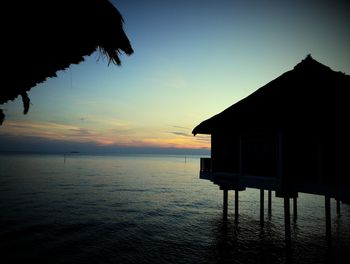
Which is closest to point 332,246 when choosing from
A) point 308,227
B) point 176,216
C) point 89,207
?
point 308,227

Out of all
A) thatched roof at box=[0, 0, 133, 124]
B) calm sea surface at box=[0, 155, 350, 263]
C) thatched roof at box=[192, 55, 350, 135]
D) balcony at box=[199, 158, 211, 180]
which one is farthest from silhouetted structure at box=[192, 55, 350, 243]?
thatched roof at box=[0, 0, 133, 124]

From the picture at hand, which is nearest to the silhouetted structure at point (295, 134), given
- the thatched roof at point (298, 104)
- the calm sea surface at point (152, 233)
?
the thatched roof at point (298, 104)

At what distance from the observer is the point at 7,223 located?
16.9 metres

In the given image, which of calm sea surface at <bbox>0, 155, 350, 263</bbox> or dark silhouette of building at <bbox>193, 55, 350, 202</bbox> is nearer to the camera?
dark silhouette of building at <bbox>193, 55, 350, 202</bbox>

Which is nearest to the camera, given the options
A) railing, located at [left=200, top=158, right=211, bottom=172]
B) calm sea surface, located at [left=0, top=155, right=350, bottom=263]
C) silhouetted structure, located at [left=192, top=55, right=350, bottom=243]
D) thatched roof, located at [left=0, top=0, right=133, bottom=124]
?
thatched roof, located at [left=0, top=0, right=133, bottom=124]

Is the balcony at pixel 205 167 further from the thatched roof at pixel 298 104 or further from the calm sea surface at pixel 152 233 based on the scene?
the calm sea surface at pixel 152 233

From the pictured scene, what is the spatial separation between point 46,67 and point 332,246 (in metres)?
16.4

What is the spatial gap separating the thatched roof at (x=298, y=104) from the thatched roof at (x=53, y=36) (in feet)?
27.3

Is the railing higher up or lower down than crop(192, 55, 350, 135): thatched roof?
lower down

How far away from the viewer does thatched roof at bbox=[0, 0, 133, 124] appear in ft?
8.36

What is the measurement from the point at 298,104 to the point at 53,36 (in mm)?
9490

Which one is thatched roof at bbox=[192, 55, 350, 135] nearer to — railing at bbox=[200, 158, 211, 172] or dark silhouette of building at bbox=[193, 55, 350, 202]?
dark silhouette of building at bbox=[193, 55, 350, 202]

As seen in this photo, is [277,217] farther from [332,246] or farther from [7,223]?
[7,223]

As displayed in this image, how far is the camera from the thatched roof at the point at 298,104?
31.2ft
